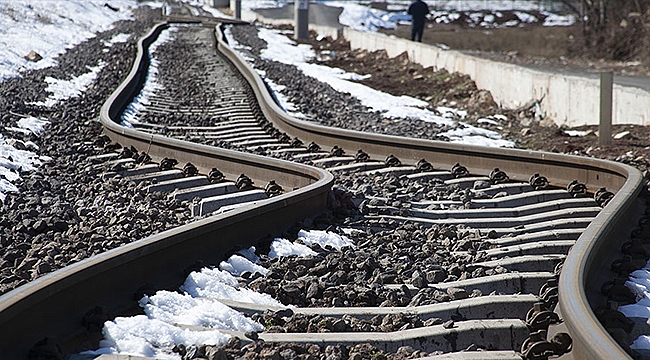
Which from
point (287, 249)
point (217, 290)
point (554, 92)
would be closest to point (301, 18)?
point (554, 92)

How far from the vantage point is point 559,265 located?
5.21 metres

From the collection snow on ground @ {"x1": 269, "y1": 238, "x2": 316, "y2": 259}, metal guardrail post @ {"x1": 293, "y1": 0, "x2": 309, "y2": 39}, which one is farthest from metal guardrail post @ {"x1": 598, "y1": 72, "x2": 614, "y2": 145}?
metal guardrail post @ {"x1": 293, "y1": 0, "x2": 309, "y2": 39}

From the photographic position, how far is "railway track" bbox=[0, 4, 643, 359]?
4031mm

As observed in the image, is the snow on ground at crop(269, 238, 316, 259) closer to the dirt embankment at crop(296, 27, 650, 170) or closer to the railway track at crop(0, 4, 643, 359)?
the railway track at crop(0, 4, 643, 359)

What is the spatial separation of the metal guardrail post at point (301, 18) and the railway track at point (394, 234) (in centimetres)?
2357

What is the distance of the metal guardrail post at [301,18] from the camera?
34.2 m

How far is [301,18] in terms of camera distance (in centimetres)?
3450

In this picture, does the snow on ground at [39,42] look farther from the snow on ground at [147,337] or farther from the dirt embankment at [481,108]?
the dirt embankment at [481,108]

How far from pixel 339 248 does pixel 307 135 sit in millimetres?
4460

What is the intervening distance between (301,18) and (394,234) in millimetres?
29039

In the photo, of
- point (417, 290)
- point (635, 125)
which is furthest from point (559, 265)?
point (635, 125)

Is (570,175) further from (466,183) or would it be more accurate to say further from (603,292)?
Answer: (603,292)

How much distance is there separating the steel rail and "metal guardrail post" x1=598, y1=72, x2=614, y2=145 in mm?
3467

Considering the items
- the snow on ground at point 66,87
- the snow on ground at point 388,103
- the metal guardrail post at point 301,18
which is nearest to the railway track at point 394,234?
the snow on ground at point 388,103
